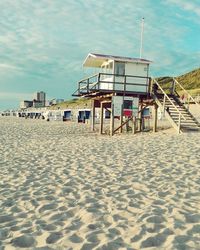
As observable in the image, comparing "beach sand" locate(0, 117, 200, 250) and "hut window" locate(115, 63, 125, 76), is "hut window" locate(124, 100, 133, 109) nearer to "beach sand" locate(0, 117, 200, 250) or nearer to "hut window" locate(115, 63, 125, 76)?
"hut window" locate(115, 63, 125, 76)

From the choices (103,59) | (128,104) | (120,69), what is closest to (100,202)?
(128,104)

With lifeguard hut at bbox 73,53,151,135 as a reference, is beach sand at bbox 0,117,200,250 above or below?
below

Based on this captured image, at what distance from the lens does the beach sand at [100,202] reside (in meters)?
4.91

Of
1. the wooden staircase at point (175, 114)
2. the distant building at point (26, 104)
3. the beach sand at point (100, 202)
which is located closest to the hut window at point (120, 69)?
the wooden staircase at point (175, 114)

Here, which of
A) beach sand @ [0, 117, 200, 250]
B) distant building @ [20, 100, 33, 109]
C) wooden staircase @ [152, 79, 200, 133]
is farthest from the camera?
distant building @ [20, 100, 33, 109]

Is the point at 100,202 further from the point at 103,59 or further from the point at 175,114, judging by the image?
the point at 103,59

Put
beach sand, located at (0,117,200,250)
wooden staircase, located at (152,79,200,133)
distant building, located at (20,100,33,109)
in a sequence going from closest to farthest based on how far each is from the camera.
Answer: beach sand, located at (0,117,200,250) < wooden staircase, located at (152,79,200,133) < distant building, located at (20,100,33,109)

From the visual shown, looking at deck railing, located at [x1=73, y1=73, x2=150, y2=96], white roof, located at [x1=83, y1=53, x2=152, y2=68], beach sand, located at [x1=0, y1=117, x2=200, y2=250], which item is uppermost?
white roof, located at [x1=83, y1=53, x2=152, y2=68]

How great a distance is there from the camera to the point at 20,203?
21.5 ft

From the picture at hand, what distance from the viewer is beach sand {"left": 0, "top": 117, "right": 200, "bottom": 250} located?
4.91 m

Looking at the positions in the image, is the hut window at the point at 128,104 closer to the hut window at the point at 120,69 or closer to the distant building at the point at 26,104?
the hut window at the point at 120,69

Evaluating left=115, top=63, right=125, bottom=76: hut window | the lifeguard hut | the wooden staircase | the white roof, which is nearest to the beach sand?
the wooden staircase

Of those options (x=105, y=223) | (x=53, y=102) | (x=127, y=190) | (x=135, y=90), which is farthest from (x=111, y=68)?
(x=53, y=102)

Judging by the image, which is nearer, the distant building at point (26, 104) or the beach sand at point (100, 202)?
the beach sand at point (100, 202)
